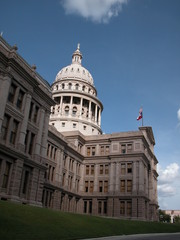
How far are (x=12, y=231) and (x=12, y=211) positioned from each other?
4363 millimetres

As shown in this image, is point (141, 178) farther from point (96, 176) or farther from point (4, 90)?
point (4, 90)

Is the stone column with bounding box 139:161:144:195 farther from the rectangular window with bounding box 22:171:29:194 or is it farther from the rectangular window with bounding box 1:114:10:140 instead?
the rectangular window with bounding box 1:114:10:140

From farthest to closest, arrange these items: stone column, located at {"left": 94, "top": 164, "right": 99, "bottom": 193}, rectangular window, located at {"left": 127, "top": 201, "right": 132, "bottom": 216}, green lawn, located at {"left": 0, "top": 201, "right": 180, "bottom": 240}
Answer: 1. stone column, located at {"left": 94, "top": 164, "right": 99, "bottom": 193}
2. rectangular window, located at {"left": 127, "top": 201, "right": 132, "bottom": 216}
3. green lawn, located at {"left": 0, "top": 201, "right": 180, "bottom": 240}

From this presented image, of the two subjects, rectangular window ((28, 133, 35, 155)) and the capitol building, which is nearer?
the capitol building

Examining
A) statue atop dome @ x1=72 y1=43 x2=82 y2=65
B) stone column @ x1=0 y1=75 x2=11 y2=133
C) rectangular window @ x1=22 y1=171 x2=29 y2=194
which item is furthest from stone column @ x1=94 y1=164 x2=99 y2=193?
statue atop dome @ x1=72 y1=43 x2=82 y2=65

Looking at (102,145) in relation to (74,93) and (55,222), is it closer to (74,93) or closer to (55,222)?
(74,93)

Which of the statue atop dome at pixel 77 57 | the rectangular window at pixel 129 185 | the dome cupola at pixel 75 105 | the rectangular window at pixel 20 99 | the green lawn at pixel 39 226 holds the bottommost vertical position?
the green lawn at pixel 39 226

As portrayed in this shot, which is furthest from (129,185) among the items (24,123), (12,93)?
(12,93)

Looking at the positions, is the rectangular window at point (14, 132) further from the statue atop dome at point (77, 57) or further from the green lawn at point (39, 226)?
the statue atop dome at point (77, 57)

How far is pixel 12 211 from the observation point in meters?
22.2

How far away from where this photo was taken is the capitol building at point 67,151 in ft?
108

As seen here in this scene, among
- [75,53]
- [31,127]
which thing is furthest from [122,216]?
[75,53]

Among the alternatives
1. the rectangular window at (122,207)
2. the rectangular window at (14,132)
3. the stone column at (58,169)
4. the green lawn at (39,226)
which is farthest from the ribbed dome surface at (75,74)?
the green lawn at (39,226)

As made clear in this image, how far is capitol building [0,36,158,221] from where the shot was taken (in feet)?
108
